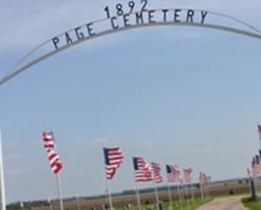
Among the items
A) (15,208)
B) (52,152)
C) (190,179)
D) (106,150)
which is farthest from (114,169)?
(15,208)

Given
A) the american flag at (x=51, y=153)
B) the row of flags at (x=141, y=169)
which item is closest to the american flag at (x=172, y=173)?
the row of flags at (x=141, y=169)

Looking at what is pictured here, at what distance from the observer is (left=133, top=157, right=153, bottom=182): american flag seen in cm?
Answer: 4674

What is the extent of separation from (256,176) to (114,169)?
3425 cm

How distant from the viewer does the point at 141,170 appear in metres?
47.6

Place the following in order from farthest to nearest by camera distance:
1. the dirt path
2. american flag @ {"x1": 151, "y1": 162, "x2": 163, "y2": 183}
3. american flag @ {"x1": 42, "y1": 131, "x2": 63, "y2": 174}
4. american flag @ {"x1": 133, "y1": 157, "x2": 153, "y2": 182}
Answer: the dirt path < american flag @ {"x1": 151, "y1": 162, "x2": 163, "y2": 183} < american flag @ {"x1": 133, "y1": 157, "x2": 153, "y2": 182} < american flag @ {"x1": 42, "y1": 131, "x2": 63, "y2": 174}

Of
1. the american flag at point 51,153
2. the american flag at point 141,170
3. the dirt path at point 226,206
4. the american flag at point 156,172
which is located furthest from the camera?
the dirt path at point 226,206

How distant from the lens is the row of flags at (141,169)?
119 feet

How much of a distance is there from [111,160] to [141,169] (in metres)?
11.7

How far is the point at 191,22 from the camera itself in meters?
19.9

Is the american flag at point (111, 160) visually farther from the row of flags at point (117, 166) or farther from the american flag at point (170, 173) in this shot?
the american flag at point (170, 173)

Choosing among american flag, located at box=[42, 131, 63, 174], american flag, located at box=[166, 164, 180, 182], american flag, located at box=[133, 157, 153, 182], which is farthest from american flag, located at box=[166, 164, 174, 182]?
american flag, located at box=[42, 131, 63, 174]

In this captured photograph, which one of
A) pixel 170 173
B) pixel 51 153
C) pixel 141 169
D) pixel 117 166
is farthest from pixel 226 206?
pixel 51 153

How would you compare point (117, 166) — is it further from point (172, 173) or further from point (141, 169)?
point (172, 173)

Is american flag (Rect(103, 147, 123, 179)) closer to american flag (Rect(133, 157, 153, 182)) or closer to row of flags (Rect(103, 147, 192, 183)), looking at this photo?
row of flags (Rect(103, 147, 192, 183))
